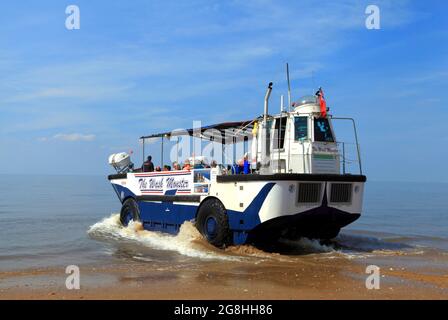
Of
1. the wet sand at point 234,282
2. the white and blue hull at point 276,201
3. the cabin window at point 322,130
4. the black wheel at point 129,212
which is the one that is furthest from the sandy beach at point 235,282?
the black wheel at point 129,212

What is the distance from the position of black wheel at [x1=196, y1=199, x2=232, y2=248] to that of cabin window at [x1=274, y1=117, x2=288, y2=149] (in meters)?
1.91

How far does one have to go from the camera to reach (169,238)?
14109 millimetres

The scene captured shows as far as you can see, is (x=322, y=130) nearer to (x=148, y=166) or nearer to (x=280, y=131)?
(x=280, y=131)

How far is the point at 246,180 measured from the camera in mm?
11484

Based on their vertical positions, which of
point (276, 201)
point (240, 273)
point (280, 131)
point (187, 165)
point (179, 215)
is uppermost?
point (280, 131)

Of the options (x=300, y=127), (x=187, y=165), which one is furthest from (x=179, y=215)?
(x=300, y=127)

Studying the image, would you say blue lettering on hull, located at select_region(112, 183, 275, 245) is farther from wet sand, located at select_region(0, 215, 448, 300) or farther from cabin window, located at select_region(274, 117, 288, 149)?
cabin window, located at select_region(274, 117, 288, 149)

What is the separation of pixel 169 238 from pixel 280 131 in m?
4.34

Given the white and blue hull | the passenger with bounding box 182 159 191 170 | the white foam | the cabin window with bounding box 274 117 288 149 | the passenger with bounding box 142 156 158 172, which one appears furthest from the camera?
the passenger with bounding box 142 156 158 172

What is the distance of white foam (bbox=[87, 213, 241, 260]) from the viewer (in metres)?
11.9

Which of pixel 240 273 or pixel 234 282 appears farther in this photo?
pixel 240 273

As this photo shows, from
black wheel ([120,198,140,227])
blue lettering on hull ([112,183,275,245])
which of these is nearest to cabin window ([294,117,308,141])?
blue lettering on hull ([112,183,275,245])
